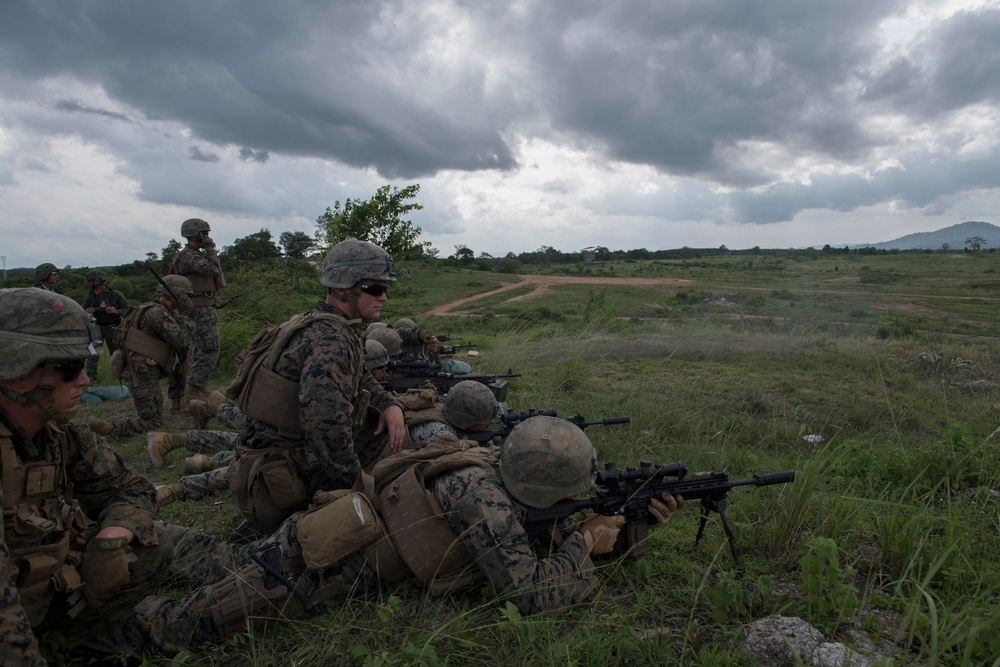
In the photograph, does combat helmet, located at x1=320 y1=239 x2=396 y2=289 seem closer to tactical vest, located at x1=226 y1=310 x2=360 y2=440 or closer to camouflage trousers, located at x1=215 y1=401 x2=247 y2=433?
tactical vest, located at x1=226 y1=310 x2=360 y2=440

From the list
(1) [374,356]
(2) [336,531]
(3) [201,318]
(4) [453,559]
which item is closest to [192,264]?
(3) [201,318]

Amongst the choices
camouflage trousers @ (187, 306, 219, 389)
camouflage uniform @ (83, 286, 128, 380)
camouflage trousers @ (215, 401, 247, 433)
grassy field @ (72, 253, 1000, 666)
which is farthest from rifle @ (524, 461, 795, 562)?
camouflage uniform @ (83, 286, 128, 380)

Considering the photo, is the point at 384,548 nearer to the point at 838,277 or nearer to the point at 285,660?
the point at 285,660

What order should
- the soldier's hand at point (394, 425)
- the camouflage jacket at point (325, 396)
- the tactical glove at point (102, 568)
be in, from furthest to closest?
the soldier's hand at point (394, 425) < the camouflage jacket at point (325, 396) < the tactical glove at point (102, 568)

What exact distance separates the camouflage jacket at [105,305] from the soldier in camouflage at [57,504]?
287 inches

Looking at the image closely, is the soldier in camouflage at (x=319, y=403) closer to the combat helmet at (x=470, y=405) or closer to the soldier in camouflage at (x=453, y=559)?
the soldier in camouflage at (x=453, y=559)

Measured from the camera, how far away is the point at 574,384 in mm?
7477

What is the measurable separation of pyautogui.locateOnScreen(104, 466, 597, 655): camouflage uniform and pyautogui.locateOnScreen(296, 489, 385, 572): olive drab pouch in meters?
0.13

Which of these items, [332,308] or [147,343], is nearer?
[332,308]

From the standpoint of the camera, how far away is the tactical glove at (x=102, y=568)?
7.32 feet

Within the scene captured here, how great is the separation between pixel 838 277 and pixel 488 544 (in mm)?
25115

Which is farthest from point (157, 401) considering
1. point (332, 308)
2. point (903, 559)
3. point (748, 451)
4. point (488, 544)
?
point (903, 559)

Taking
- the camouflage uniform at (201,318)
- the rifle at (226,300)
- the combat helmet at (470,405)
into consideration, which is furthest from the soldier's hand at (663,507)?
the rifle at (226,300)

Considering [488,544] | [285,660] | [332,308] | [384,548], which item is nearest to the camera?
[285,660]
